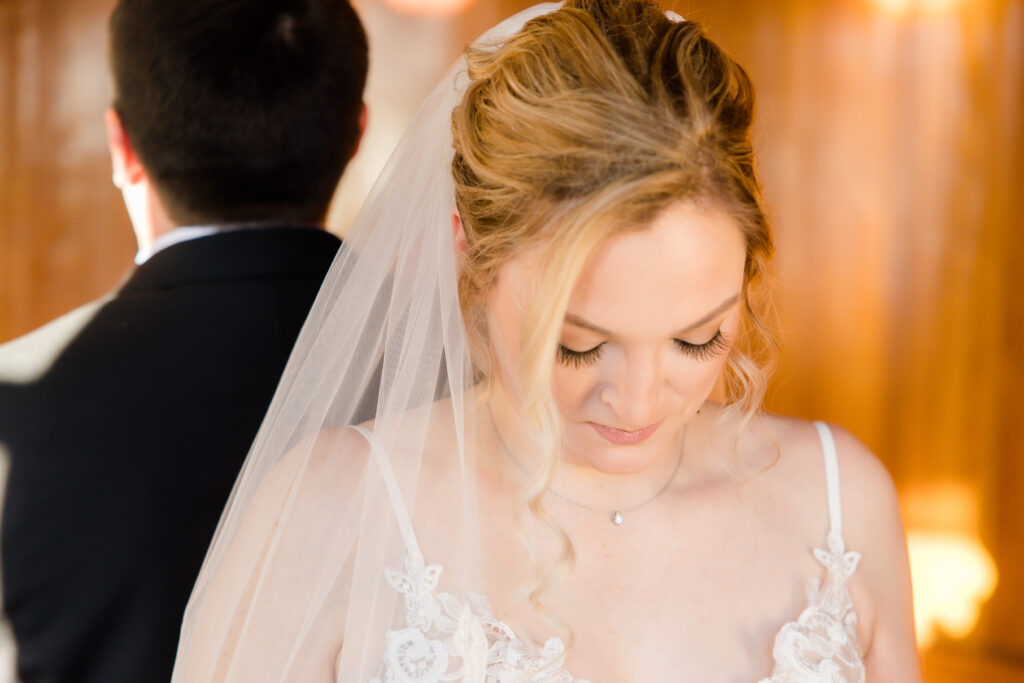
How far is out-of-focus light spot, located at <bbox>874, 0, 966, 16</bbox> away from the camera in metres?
3.53

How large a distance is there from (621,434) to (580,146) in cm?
41

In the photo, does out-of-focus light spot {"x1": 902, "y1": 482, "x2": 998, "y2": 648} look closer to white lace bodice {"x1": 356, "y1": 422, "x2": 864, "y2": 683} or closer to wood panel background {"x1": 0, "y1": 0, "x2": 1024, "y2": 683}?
wood panel background {"x1": 0, "y1": 0, "x2": 1024, "y2": 683}

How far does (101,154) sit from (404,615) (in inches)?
153

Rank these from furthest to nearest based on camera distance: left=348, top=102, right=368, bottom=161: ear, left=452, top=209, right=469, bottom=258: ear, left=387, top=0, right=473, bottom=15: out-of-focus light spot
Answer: left=387, top=0, right=473, bottom=15: out-of-focus light spot < left=348, top=102, right=368, bottom=161: ear < left=452, top=209, right=469, bottom=258: ear

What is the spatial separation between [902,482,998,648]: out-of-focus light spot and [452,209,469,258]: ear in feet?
8.87

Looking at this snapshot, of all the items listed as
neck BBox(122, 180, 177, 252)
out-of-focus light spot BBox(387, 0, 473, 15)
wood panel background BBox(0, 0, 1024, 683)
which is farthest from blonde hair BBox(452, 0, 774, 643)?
out-of-focus light spot BBox(387, 0, 473, 15)

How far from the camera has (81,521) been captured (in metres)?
1.60

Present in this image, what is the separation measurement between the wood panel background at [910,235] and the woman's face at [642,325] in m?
2.20

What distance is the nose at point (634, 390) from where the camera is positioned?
4.26 ft

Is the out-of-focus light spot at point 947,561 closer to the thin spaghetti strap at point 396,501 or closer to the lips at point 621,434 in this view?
the lips at point 621,434

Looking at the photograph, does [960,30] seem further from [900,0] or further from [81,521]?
[81,521]

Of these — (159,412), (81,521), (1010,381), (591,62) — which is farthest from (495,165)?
(1010,381)

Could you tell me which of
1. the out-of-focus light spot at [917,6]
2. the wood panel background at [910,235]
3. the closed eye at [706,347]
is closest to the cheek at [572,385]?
the closed eye at [706,347]

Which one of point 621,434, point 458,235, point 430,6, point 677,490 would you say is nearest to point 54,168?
point 430,6
